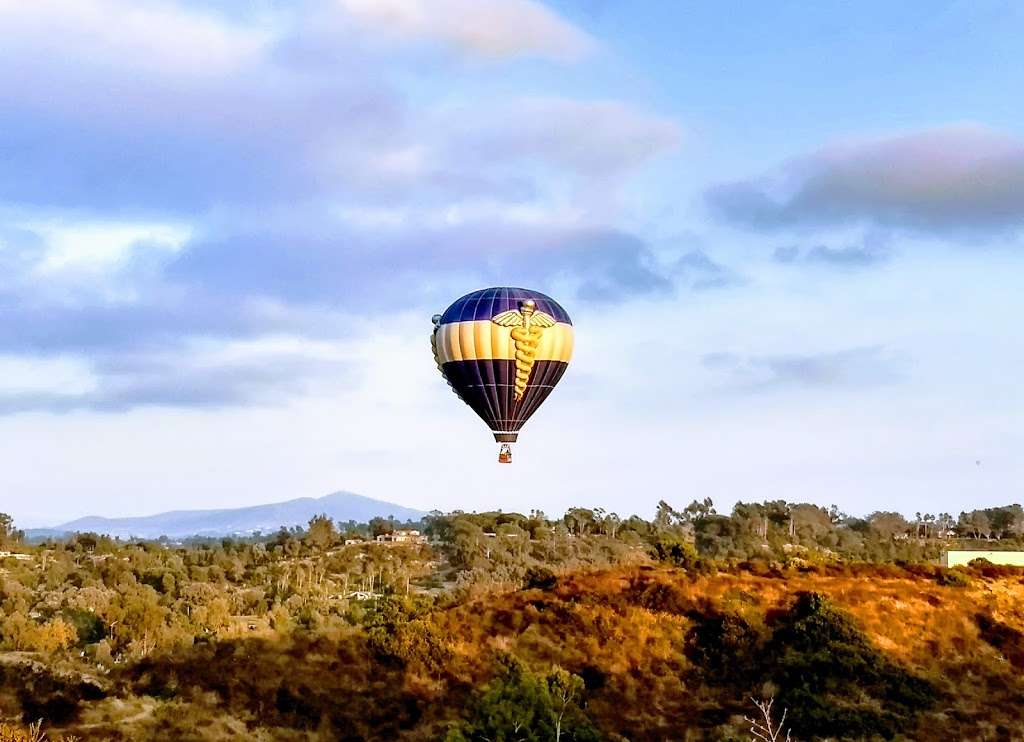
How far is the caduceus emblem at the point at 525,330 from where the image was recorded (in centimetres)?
5303

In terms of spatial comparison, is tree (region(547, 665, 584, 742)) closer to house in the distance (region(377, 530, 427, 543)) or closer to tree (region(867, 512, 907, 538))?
house in the distance (region(377, 530, 427, 543))

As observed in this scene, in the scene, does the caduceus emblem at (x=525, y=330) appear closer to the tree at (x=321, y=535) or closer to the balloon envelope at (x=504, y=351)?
the balloon envelope at (x=504, y=351)

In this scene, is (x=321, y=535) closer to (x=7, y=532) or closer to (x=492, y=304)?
(x=7, y=532)

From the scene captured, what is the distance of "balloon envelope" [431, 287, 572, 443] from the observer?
53.2 metres

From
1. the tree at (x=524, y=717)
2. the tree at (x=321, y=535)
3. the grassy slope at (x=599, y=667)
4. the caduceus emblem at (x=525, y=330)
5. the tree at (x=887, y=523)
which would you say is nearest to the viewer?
the tree at (x=524, y=717)

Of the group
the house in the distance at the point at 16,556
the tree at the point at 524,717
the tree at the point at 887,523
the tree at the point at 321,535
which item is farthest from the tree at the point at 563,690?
the tree at the point at 887,523

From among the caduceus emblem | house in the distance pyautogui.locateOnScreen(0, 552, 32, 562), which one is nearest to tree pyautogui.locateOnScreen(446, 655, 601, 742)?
the caduceus emblem

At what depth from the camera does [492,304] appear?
5353cm

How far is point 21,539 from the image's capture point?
117625 millimetres

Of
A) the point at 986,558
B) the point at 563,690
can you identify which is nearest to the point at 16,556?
the point at 563,690

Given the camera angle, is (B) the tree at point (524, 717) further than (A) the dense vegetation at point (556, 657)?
No

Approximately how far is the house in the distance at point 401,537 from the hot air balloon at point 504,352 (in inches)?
2122

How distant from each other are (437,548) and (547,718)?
67.8m

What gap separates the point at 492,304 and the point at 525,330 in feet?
6.54
